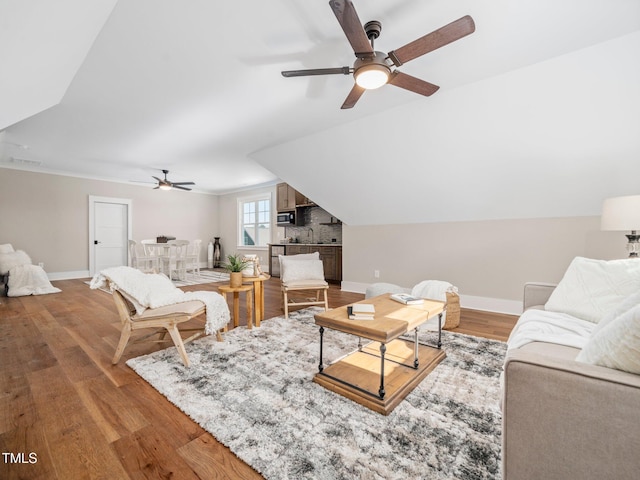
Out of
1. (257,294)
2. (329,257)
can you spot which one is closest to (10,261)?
(257,294)

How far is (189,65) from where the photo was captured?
7.98ft

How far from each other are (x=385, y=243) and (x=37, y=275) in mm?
6124

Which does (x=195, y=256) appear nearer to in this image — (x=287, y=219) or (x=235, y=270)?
(x=287, y=219)

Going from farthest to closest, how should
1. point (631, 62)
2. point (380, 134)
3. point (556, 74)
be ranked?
point (380, 134)
point (556, 74)
point (631, 62)

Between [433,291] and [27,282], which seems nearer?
[433,291]

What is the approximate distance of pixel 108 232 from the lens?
7234 millimetres

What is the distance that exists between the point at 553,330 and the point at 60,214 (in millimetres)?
8841

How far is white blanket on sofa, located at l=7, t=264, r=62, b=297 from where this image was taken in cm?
468

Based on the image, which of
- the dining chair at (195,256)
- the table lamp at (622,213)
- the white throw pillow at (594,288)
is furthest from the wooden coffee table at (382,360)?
the dining chair at (195,256)

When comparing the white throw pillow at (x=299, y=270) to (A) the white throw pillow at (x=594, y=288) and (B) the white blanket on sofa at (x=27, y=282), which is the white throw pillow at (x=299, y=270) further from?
(B) the white blanket on sofa at (x=27, y=282)

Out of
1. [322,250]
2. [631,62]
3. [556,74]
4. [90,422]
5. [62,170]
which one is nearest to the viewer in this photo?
[90,422]

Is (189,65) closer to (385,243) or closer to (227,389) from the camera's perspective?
(227,389)

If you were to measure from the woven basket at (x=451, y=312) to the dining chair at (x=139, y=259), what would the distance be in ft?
19.9

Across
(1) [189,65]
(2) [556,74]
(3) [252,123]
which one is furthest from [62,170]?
(2) [556,74]
